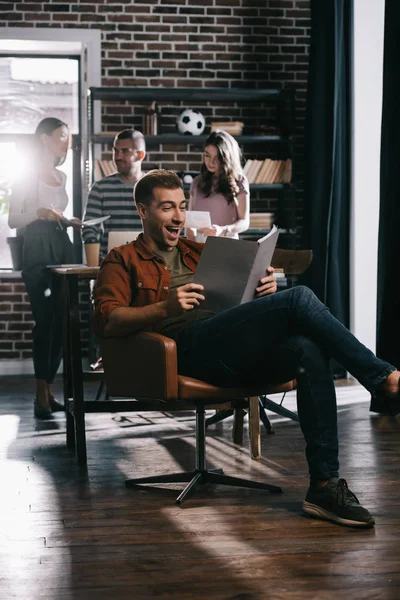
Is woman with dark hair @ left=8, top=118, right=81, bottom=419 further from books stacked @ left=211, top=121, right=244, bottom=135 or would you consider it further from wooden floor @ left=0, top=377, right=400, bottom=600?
books stacked @ left=211, top=121, right=244, bottom=135

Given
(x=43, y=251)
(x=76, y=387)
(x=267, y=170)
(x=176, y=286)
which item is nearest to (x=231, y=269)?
(x=176, y=286)

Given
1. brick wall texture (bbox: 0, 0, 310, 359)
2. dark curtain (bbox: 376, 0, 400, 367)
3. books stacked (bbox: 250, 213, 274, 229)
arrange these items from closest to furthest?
1. dark curtain (bbox: 376, 0, 400, 367)
2. books stacked (bbox: 250, 213, 274, 229)
3. brick wall texture (bbox: 0, 0, 310, 359)

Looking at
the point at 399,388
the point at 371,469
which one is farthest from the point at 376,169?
the point at 399,388

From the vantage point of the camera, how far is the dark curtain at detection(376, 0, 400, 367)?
455cm

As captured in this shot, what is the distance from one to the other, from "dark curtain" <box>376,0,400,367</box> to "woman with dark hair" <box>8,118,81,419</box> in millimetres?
1666

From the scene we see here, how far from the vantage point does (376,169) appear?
20.6 ft

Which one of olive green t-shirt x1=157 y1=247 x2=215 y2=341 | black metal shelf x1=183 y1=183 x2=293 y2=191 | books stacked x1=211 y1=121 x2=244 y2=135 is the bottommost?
olive green t-shirt x1=157 y1=247 x2=215 y2=341

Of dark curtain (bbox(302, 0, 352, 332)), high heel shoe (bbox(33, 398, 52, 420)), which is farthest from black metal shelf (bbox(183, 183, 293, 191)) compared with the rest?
high heel shoe (bbox(33, 398, 52, 420))

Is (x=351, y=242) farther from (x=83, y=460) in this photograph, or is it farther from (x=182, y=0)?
(x=83, y=460)

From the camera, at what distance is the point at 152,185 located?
292cm

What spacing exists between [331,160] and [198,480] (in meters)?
3.63

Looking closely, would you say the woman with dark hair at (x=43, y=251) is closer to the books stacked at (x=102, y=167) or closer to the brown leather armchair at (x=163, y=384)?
the books stacked at (x=102, y=167)

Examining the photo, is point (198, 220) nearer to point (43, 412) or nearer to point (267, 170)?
point (43, 412)

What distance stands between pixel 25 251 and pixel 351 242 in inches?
99.5
